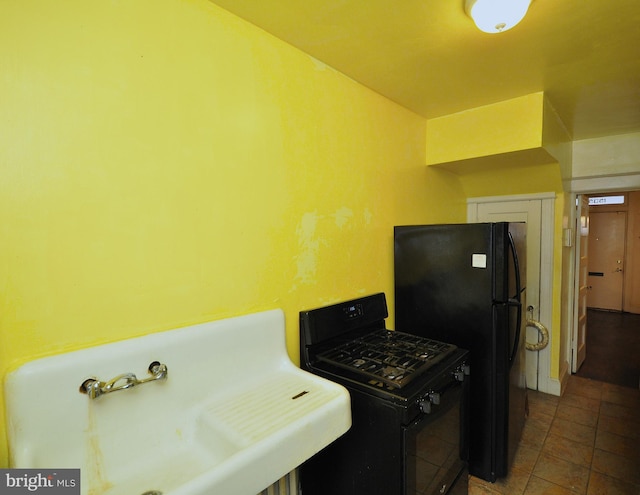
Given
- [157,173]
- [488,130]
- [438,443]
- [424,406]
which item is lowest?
[438,443]

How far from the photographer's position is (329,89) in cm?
179

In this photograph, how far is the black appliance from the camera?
1.33m

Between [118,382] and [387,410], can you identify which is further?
[387,410]

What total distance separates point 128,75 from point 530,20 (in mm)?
1592

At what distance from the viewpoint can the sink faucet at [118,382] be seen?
0.98 metres

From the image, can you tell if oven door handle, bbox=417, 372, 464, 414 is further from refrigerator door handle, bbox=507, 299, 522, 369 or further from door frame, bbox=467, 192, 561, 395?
door frame, bbox=467, 192, 561, 395

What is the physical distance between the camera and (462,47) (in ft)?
5.23

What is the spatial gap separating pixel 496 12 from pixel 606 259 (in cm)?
702

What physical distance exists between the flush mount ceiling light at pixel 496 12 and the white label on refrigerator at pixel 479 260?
115 centimetres

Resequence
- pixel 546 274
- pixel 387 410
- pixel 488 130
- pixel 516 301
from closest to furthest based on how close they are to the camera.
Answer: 1. pixel 387 410
2. pixel 516 301
3. pixel 488 130
4. pixel 546 274

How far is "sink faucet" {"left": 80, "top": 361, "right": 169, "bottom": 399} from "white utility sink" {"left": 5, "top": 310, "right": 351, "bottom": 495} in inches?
0.7

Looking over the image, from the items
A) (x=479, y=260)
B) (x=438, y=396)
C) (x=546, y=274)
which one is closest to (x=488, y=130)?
(x=479, y=260)

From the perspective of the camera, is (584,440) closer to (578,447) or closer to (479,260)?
(578,447)

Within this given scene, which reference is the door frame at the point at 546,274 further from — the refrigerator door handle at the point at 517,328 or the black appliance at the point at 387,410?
the black appliance at the point at 387,410
